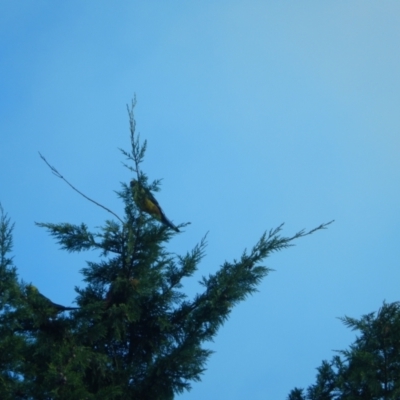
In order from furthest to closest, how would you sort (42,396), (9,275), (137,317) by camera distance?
(137,317), (9,275), (42,396)

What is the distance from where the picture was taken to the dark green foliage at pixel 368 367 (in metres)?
4.86

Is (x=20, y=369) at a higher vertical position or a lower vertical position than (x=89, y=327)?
lower

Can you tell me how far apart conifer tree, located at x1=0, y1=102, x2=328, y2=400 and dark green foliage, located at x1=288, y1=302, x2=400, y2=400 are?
788mm

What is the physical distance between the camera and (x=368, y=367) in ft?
16.1

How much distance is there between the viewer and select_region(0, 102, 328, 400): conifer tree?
4633 mm

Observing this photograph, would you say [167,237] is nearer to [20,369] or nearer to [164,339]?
[164,339]

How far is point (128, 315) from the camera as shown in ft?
16.9

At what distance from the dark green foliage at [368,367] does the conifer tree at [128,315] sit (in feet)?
2.59

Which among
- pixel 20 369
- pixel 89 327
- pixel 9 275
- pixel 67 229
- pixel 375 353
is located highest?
pixel 67 229

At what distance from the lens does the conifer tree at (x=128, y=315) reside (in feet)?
15.2

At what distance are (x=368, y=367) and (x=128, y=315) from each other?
5.47 ft

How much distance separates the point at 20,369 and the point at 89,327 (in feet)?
2.14

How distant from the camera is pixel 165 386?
5062 mm

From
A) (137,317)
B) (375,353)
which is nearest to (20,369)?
(137,317)
